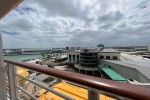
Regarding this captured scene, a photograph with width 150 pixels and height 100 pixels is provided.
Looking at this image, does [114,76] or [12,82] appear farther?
[114,76]

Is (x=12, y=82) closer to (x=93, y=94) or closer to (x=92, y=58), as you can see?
(x=93, y=94)

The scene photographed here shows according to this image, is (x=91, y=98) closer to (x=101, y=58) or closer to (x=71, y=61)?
(x=101, y=58)

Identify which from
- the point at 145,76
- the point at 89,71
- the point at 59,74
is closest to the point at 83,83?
the point at 59,74

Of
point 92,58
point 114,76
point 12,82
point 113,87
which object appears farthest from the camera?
point 92,58

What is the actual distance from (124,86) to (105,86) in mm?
68

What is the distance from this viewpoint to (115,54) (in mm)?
21078

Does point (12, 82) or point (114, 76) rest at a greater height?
point (12, 82)

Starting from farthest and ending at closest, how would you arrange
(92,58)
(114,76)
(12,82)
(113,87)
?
(92,58), (114,76), (12,82), (113,87)

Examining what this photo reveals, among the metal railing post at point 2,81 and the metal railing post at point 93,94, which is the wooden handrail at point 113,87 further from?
the metal railing post at point 2,81

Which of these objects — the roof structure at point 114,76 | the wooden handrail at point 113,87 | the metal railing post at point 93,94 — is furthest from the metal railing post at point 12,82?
the roof structure at point 114,76

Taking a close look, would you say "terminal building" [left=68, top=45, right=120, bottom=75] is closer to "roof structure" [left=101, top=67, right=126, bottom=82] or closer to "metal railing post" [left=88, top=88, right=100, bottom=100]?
"roof structure" [left=101, top=67, right=126, bottom=82]

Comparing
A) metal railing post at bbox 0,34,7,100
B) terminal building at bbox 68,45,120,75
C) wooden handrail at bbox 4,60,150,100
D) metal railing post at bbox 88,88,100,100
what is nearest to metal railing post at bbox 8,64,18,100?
metal railing post at bbox 0,34,7,100

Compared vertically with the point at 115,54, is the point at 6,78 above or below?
above

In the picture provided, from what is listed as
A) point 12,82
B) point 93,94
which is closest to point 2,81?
point 12,82
